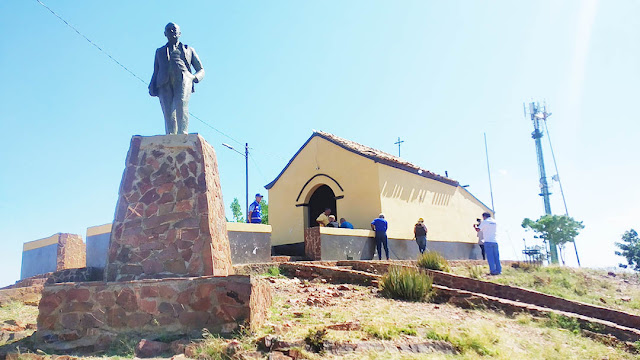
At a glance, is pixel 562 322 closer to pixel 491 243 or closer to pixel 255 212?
pixel 491 243

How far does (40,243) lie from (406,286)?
10368mm

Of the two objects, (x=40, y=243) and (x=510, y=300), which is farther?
(x=40, y=243)

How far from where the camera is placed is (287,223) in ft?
55.6

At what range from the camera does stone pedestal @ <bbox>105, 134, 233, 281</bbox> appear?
645 centimetres

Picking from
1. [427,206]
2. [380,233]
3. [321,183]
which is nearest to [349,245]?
[380,233]

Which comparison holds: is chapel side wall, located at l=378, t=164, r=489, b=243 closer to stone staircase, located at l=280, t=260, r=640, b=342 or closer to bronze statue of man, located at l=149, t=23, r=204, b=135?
stone staircase, located at l=280, t=260, r=640, b=342

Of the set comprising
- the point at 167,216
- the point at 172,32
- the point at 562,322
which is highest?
the point at 172,32

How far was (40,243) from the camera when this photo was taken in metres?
13.0

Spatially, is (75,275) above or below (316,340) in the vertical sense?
above

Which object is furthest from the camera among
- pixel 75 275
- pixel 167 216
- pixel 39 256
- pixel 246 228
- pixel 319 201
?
pixel 319 201

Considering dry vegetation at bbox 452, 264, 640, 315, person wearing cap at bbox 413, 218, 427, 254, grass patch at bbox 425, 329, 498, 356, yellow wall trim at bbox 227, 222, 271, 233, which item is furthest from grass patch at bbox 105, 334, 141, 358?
person wearing cap at bbox 413, 218, 427, 254

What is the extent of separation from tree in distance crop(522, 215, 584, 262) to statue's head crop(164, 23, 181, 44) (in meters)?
33.1

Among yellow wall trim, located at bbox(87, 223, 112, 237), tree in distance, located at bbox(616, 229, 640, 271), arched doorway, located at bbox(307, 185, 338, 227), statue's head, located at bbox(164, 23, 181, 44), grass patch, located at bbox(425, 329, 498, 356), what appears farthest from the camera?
tree in distance, located at bbox(616, 229, 640, 271)

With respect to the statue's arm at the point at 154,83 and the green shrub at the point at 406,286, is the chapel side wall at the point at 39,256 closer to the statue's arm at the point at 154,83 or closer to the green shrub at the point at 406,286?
the statue's arm at the point at 154,83
